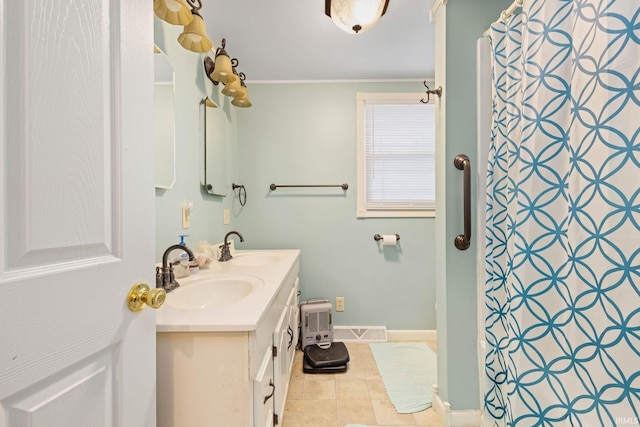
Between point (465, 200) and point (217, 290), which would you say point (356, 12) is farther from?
point (217, 290)

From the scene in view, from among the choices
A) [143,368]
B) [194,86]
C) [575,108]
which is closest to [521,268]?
[575,108]

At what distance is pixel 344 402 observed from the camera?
1.66m

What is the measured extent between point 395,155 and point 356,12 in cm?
144

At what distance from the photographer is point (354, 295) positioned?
250 cm

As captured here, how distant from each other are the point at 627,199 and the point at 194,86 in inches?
79.5

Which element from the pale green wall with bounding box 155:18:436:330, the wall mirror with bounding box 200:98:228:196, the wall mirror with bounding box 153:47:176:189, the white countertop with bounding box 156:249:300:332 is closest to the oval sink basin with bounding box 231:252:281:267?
the pale green wall with bounding box 155:18:436:330

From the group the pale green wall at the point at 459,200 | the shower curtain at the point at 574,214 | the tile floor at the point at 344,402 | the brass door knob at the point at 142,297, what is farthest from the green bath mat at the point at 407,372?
the brass door knob at the point at 142,297

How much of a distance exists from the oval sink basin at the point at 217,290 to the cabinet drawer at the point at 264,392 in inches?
10.8

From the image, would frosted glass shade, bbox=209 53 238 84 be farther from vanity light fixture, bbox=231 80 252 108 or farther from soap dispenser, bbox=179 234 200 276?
soap dispenser, bbox=179 234 200 276

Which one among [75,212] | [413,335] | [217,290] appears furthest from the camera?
[413,335]

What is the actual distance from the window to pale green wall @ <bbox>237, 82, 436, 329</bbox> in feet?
0.27

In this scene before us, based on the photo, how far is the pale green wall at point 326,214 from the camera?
2.49m

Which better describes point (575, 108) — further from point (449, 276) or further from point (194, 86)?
point (194, 86)

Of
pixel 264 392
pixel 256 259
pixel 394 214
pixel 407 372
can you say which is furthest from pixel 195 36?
pixel 407 372
